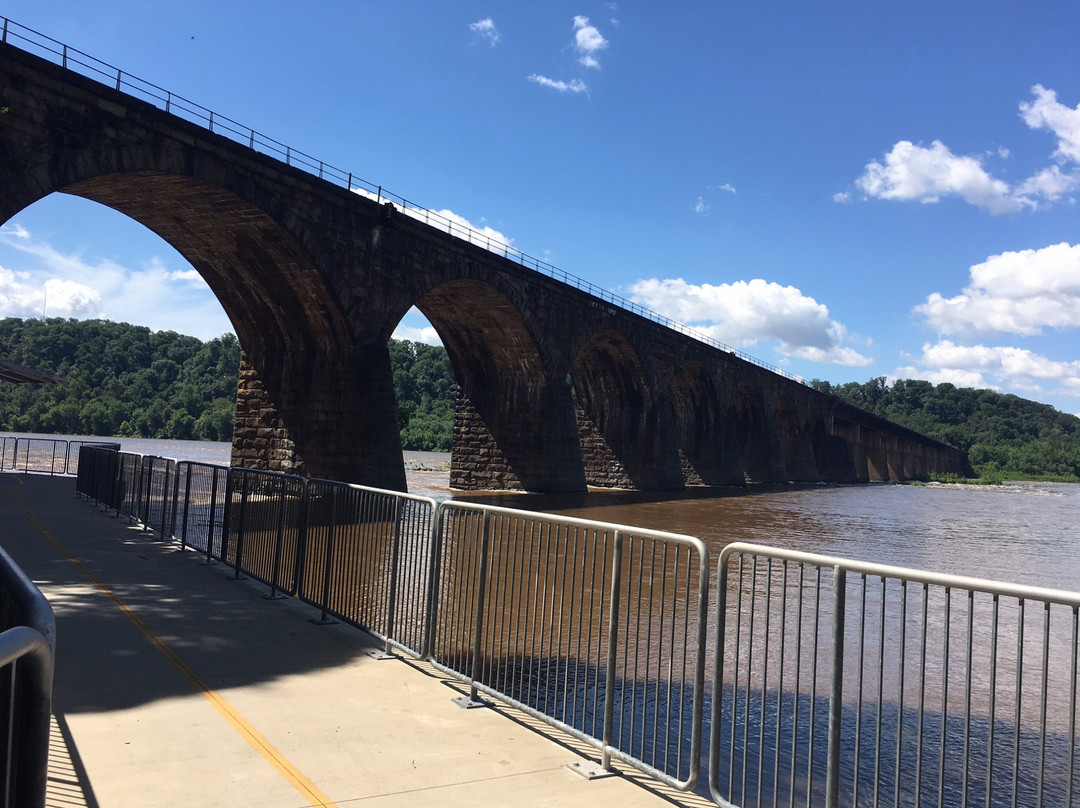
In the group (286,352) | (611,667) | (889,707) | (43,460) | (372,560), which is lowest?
(43,460)

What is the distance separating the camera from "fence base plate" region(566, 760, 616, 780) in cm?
404

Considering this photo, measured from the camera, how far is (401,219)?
22.4 meters

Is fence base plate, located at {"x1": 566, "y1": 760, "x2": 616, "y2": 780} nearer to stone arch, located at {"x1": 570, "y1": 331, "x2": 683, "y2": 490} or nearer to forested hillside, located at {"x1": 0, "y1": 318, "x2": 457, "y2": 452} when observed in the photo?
stone arch, located at {"x1": 570, "y1": 331, "x2": 683, "y2": 490}

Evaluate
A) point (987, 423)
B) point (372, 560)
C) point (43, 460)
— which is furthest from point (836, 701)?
point (987, 423)

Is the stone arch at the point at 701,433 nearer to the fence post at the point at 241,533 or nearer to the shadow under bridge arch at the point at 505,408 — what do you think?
the shadow under bridge arch at the point at 505,408

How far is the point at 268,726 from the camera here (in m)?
4.50

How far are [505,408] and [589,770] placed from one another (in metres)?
27.1

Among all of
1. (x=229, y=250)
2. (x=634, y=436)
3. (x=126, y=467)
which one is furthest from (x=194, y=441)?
(x=126, y=467)

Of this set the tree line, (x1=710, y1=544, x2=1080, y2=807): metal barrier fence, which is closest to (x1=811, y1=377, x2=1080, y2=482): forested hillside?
the tree line

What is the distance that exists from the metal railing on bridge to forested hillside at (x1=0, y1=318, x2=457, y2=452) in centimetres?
7582

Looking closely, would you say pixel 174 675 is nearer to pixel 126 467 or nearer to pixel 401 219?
pixel 126 467

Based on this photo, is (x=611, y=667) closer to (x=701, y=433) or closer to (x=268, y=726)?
(x=268, y=726)

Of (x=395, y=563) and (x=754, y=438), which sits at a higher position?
(x=754, y=438)

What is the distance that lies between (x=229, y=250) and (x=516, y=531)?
18.2 meters
